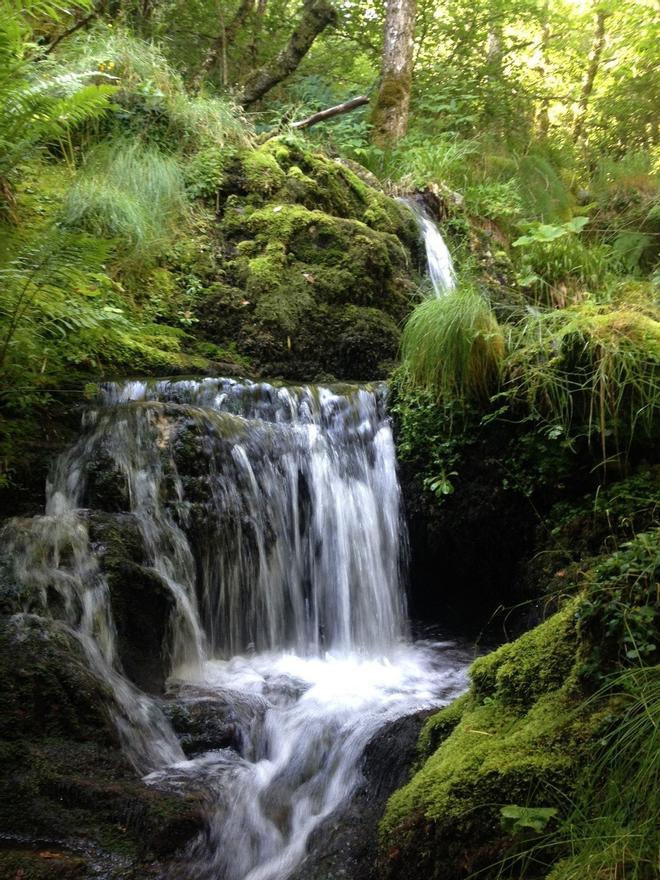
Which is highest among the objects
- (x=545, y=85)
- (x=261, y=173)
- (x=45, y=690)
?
(x=545, y=85)

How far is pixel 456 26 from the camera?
11281 mm

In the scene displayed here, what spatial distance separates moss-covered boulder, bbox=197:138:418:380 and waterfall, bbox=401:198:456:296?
233mm

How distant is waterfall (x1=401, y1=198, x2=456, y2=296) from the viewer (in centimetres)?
739

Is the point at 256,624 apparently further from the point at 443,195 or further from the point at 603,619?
the point at 443,195

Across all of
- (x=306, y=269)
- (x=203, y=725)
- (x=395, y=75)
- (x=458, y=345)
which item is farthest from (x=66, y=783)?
(x=395, y=75)

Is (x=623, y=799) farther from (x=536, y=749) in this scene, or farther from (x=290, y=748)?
(x=290, y=748)

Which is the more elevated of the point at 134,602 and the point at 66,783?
the point at 134,602

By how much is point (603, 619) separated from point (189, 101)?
701 cm

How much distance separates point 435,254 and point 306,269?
1.92m

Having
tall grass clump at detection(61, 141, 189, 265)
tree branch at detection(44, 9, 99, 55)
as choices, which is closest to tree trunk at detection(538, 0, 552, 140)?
tree branch at detection(44, 9, 99, 55)

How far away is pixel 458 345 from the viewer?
4.36m

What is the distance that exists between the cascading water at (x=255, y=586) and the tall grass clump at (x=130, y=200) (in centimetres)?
169

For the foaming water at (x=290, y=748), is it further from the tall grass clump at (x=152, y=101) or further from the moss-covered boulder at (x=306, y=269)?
the tall grass clump at (x=152, y=101)

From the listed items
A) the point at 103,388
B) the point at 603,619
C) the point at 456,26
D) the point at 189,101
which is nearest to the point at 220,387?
the point at 103,388
